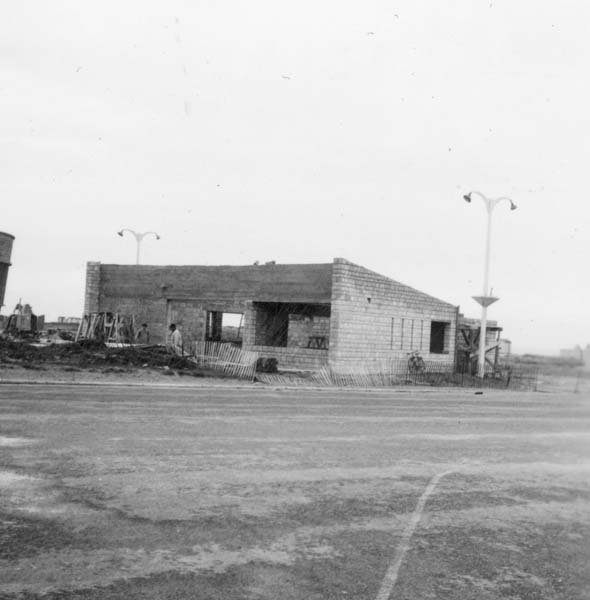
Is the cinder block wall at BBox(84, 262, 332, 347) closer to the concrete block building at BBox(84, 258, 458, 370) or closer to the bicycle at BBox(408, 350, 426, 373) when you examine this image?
the concrete block building at BBox(84, 258, 458, 370)

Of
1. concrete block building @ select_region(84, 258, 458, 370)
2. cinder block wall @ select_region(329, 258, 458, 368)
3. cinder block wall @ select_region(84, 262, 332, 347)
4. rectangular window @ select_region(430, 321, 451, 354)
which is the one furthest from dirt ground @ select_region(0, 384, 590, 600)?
rectangular window @ select_region(430, 321, 451, 354)

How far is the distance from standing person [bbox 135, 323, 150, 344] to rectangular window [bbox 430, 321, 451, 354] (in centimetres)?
1465

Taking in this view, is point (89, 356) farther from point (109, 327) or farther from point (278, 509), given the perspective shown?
point (278, 509)

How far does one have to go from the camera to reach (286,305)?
34.6 m

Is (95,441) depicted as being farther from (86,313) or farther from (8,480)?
(86,313)

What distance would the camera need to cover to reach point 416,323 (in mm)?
35688

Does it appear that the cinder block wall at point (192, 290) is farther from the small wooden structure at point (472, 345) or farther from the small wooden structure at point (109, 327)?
the small wooden structure at point (472, 345)

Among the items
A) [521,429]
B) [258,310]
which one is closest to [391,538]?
[521,429]

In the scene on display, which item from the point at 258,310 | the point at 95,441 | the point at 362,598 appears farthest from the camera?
the point at 258,310

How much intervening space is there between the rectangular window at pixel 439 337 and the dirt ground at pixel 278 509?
978 inches

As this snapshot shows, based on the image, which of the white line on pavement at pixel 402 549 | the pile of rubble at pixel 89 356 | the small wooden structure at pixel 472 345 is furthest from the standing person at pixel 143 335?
the white line on pavement at pixel 402 549

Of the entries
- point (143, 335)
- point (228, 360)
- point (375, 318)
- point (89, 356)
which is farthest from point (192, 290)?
point (375, 318)

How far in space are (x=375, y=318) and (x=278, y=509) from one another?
26.0 m

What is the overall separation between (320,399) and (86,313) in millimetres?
20640
